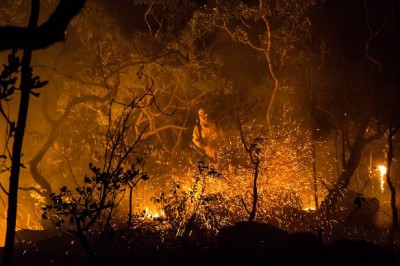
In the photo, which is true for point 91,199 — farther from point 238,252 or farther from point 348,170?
point 348,170

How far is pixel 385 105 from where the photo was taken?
14.8m

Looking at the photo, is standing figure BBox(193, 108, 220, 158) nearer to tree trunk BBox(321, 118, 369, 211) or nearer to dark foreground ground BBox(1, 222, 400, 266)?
tree trunk BBox(321, 118, 369, 211)

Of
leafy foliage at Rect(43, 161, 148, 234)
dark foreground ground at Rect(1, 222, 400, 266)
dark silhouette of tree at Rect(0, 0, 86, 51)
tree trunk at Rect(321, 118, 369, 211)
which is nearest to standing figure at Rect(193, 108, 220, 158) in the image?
tree trunk at Rect(321, 118, 369, 211)

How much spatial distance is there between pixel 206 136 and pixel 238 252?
8.96 m

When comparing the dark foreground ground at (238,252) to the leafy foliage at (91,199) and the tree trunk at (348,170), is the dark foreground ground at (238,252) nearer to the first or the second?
the leafy foliage at (91,199)

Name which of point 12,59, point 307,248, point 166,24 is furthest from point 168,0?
point 12,59

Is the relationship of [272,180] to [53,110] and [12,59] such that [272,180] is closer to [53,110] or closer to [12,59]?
[12,59]

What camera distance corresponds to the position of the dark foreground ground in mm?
7238

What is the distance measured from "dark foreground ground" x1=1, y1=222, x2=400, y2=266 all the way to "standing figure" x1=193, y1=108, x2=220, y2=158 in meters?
7.23

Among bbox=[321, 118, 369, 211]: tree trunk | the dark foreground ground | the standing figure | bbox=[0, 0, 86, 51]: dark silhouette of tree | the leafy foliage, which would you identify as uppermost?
the standing figure

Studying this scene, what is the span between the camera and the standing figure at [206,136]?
16797mm

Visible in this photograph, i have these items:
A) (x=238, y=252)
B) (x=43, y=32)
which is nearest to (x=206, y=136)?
(x=238, y=252)

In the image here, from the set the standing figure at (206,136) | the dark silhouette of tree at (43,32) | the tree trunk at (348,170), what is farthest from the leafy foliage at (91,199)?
the standing figure at (206,136)

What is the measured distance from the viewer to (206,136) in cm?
1681
